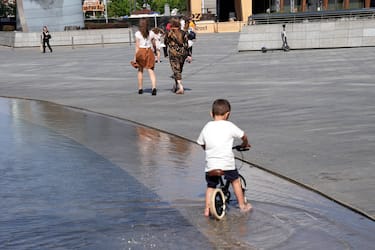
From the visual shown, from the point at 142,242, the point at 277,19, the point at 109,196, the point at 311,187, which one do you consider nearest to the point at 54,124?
the point at 109,196

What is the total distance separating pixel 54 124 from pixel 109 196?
5.03 metres

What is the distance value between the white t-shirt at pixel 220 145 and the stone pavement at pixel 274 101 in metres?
1.24

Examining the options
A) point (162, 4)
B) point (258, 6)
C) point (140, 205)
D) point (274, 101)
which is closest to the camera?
point (140, 205)

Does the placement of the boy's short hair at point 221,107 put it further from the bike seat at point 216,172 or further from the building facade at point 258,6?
the building facade at point 258,6

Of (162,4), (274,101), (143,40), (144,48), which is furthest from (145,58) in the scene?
(162,4)

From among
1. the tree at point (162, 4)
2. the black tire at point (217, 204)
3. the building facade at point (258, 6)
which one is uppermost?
the tree at point (162, 4)

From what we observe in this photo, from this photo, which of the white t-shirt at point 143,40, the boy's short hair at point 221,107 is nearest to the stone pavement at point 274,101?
the white t-shirt at point 143,40

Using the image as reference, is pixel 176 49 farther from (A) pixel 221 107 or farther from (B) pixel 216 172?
(B) pixel 216 172

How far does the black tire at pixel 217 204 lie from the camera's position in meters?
5.57

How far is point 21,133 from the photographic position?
407 inches

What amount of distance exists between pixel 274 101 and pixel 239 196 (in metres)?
7.11

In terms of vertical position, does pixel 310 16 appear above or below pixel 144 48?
above

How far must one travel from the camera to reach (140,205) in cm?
623

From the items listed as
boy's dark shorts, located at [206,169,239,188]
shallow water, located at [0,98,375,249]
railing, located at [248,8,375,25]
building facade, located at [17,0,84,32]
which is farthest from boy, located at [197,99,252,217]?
building facade, located at [17,0,84,32]
